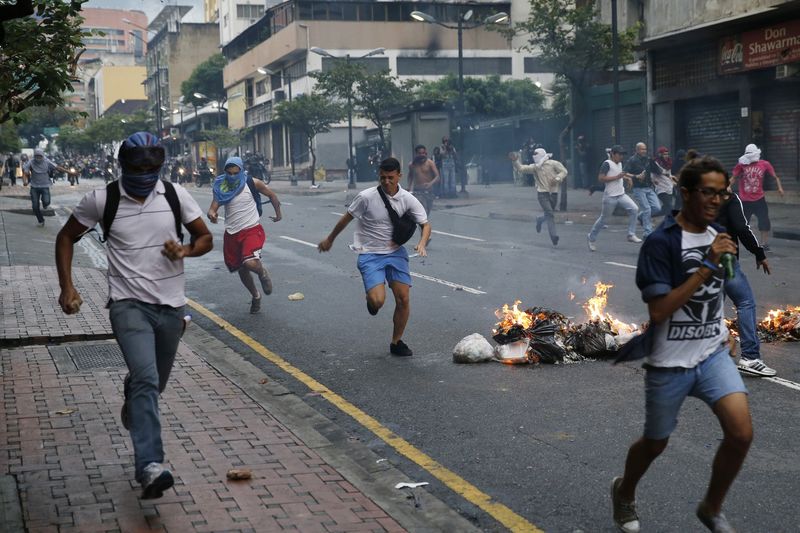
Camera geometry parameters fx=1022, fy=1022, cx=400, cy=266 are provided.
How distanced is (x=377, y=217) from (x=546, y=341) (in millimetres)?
1848

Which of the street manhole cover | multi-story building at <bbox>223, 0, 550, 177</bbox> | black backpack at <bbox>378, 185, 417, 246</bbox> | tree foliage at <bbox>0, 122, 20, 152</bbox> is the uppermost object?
multi-story building at <bbox>223, 0, 550, 177</bbox>

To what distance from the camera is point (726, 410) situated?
4.23 m

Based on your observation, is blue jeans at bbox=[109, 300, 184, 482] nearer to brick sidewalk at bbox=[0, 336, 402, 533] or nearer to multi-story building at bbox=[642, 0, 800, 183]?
brick sidewalk at bbox=[0, 336, 402, 533]

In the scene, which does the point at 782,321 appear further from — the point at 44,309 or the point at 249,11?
the point at 249,11

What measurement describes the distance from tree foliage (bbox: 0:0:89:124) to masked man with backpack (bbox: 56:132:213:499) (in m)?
4.23

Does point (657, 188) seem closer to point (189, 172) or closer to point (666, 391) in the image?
point (666, 391)

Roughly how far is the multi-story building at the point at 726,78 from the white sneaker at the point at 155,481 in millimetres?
22861

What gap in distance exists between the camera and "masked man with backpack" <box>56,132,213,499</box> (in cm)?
510

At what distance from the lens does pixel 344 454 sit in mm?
6004

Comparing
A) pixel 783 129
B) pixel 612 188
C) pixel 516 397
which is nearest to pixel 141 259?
pixel 516 397

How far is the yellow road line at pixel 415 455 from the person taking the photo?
4949mm

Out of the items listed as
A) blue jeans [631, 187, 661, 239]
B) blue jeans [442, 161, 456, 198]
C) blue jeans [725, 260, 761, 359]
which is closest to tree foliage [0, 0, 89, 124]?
blue jeans [725, 260, 761, 359]

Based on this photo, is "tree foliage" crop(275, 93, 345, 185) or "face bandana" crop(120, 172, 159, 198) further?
"tree foliage" crop(275, 93, 345, 185)

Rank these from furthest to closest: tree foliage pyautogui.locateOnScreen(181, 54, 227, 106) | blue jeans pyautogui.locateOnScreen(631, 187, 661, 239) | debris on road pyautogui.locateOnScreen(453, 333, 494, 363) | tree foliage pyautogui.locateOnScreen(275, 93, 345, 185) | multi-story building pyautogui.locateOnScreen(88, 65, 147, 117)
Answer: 1. multi-story building pyautogui.locateOnScreen(88, 65, 147, 117)
2. tree foliage pyautogui.locateOnScreen(181, 54, 227, 106)
3. tree foliage pyautogui.locateOnScreen(275, 93, 345, 185)
4. blue jeans pyautogui.locateOnScreen(631, 187, 661, 239)
5. debris on road pyautogui.locateOnScreen(453, 333, 494, 363)
